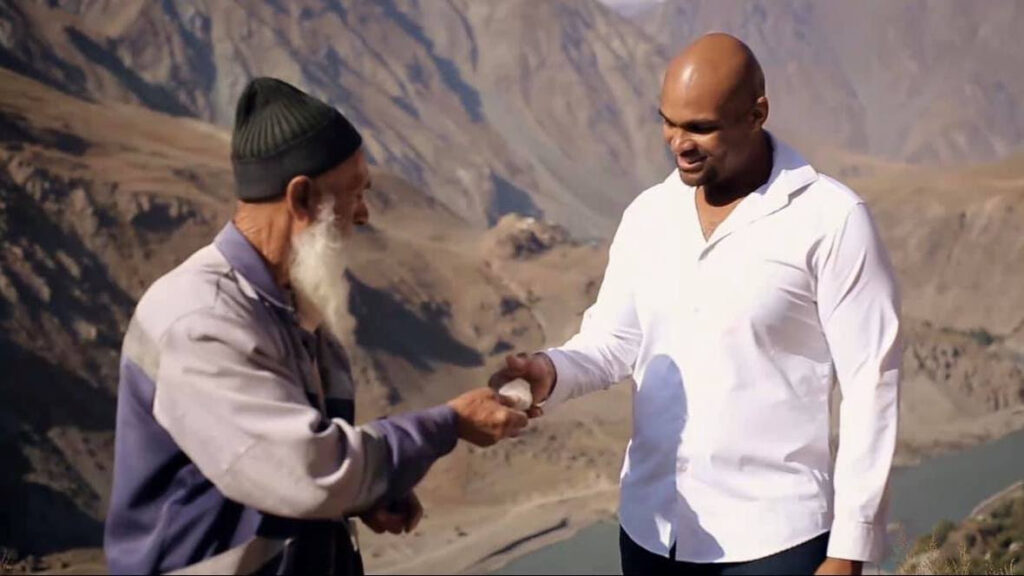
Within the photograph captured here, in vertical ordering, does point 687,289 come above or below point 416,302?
above

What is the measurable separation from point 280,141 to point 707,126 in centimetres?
69

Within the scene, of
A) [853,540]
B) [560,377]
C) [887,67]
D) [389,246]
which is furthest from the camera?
[887,67]

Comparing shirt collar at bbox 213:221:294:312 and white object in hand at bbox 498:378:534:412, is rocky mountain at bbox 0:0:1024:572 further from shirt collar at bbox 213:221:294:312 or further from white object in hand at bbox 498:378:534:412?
shirt collar at bbox 213:221:294:312

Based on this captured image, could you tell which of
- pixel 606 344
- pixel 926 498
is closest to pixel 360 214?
pixel 606 344

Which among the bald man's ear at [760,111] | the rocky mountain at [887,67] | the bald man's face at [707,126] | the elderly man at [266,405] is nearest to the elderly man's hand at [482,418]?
the elderly man at [266,405]

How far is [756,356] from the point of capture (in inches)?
75.1

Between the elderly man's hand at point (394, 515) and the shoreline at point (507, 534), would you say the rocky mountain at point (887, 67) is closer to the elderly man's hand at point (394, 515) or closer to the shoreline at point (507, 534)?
the shoreline at point (507, 534)

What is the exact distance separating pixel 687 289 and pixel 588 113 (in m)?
61.3

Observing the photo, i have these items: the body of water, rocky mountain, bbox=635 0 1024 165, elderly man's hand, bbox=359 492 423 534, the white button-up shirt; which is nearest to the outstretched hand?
the white button-up shirt

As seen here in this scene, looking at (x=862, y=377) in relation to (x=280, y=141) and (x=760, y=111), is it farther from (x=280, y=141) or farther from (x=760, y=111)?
(x=280, y=141)

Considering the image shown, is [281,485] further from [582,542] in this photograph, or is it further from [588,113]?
[588,113]

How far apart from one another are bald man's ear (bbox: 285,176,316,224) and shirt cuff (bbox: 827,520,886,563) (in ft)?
3.08

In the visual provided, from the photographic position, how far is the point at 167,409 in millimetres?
1584

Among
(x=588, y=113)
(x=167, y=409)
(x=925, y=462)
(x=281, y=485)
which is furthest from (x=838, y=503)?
(x=588, y=113)
